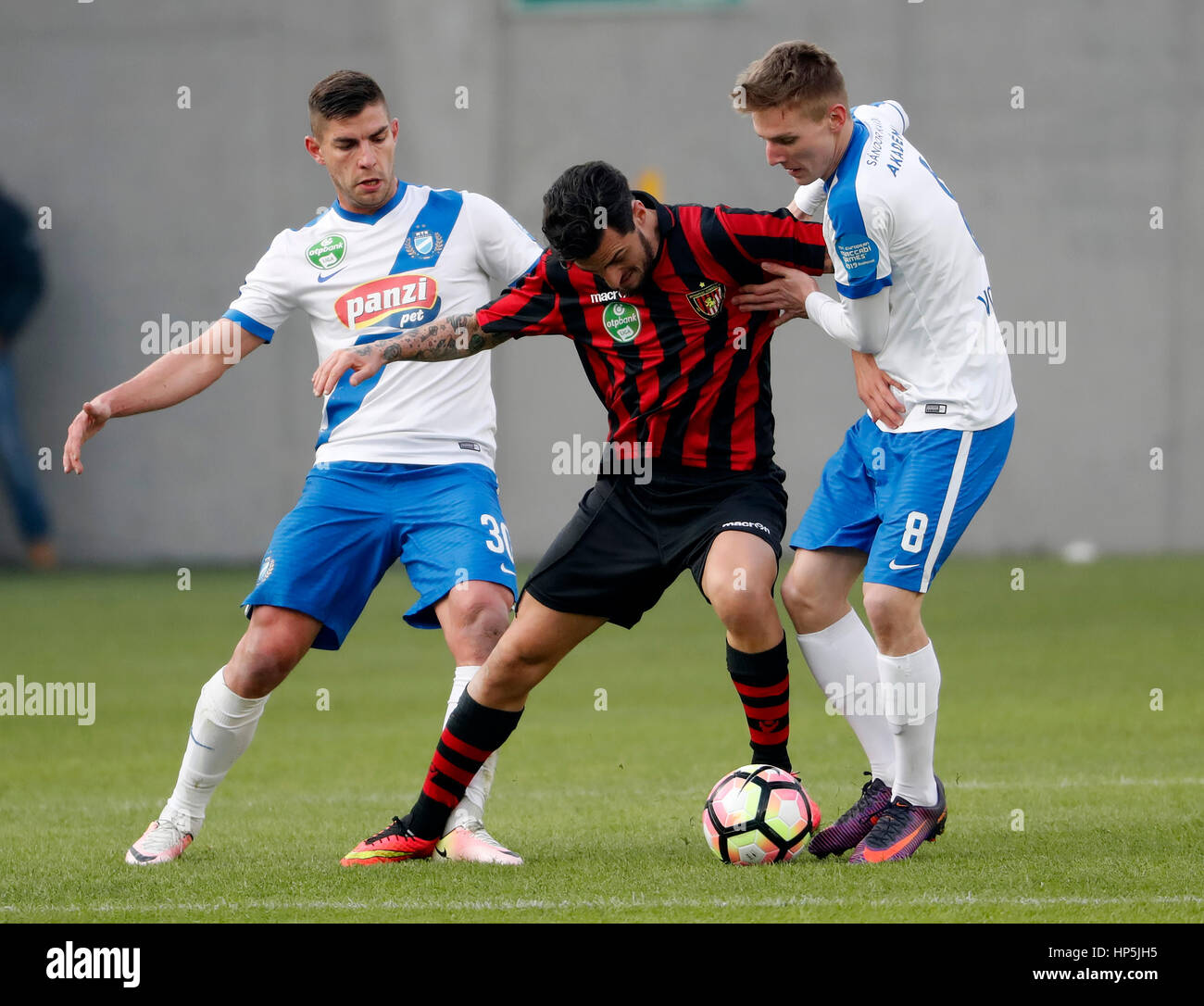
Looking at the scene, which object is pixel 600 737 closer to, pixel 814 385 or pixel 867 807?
pixel 867 807

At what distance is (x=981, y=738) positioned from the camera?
8055 millimetres

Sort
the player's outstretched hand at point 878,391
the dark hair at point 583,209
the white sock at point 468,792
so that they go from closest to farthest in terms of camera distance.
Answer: the dark hair at point 583,209 < the player's outstretched hand at point 878,391 < the white sock at point 468,792

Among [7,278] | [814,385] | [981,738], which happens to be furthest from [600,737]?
[7,278]

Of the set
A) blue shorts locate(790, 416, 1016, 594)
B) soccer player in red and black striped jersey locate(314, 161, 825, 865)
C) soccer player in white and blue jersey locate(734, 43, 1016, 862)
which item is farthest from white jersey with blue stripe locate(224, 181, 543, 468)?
blue shorts locate(790, 416, 1016, 594)

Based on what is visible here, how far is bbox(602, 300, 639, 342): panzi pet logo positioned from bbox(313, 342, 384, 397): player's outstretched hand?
28.6 inches

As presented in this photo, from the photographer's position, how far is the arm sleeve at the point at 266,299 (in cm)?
586

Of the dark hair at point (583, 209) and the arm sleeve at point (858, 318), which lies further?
the arm sleeve at point (858, 318)

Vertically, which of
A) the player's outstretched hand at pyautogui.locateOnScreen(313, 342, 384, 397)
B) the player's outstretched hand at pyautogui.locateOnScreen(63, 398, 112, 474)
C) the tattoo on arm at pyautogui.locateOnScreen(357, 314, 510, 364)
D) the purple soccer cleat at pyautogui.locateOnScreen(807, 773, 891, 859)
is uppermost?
the tattoo on arm at pyautogui.locateOnScreen(357, 314, 510, 364)

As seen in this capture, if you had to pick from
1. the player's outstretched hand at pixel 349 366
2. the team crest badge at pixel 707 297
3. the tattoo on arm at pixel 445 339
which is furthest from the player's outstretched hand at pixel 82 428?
the team crest badge at pixel 707 297

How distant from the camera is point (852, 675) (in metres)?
5.28

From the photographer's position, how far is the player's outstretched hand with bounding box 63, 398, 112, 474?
5.26 metres

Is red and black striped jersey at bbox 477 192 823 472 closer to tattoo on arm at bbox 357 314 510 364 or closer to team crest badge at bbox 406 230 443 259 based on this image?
tattoo on arm at bbox 357 314 510 364
